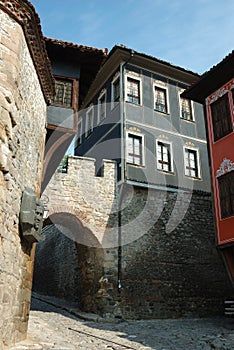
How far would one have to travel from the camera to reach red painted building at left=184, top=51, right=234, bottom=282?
1067 cm

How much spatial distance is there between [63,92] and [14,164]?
174 inches

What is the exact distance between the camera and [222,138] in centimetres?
1164

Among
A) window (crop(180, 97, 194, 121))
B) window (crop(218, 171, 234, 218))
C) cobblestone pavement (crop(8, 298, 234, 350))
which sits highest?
window (crop(180, 97, 194, 121))

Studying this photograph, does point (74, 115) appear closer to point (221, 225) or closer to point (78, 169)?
point (78, 169)

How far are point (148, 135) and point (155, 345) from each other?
8.58m

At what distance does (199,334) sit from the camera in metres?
9.20

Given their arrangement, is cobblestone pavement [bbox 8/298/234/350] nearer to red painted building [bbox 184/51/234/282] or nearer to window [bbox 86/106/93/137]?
red painted building [bbox 184/51/234/282]

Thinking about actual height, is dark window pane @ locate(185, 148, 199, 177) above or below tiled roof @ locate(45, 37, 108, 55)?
below

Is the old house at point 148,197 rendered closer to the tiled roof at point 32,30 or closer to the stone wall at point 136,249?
the stone wall at point 136,249

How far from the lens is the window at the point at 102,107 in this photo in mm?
15862

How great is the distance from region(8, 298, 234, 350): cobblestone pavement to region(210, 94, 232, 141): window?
6.12 meters

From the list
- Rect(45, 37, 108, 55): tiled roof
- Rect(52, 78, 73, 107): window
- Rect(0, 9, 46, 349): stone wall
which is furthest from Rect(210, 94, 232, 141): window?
Rect(0, 9, 46, 349): stone wall

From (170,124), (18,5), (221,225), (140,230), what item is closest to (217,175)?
(221,225)

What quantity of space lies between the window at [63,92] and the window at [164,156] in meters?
6.06
